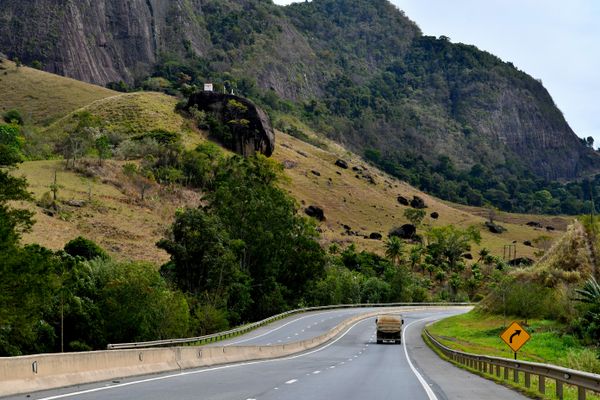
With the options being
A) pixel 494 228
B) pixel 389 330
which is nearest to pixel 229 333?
pixel 389 330

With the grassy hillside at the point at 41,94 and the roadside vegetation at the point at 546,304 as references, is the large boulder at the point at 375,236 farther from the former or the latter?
the roadside vegetation at the point at 546,304

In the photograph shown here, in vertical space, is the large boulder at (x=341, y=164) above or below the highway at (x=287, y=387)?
above

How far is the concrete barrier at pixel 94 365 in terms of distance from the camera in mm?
15125

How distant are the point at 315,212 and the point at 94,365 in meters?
129

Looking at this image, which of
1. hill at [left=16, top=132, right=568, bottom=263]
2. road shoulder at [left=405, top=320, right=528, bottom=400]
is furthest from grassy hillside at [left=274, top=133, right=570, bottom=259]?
road shoulder at [left=405, top=320, right=528, bottom=400]

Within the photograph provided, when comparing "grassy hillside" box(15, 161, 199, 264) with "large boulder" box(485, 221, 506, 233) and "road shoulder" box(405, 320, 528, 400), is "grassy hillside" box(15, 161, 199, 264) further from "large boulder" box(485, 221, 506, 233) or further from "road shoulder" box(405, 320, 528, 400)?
"large boulder" box(485, 221, 506, 233)

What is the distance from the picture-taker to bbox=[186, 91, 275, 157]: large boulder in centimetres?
16600

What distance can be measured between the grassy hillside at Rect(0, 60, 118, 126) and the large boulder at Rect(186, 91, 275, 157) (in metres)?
28.7

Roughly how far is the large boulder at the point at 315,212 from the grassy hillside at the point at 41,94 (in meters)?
61.4

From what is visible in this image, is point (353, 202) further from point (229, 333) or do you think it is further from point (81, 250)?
point (229, 333)

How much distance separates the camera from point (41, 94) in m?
184

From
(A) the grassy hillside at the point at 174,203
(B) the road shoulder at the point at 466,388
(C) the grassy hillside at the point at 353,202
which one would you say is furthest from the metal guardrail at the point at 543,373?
(C) the grassy hillside at the point at 353,202

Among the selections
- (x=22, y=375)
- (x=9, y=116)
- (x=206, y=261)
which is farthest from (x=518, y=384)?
(x=9, y=116)

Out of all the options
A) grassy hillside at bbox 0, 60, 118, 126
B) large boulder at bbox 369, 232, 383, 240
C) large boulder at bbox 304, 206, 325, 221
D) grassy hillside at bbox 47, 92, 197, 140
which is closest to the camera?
large boulder at bbox 304, 206, 325, 221
